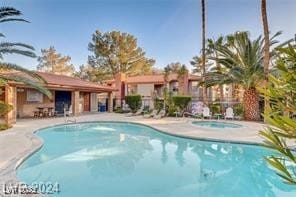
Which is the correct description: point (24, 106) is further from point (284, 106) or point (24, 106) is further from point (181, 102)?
point (284, 106)

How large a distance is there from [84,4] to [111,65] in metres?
A: 23.0

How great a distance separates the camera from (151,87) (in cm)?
3628

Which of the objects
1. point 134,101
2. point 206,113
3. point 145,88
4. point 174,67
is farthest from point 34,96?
point 174,67

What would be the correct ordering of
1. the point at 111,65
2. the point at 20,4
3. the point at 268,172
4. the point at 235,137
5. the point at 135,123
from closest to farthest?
the point at 268,172, the point at 235,137, the point at 20,4, the point at 135,123, the point at 111,65

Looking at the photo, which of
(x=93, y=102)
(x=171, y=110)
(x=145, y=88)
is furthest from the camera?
(x=145, y=88)

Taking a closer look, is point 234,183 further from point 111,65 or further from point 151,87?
point 111,65

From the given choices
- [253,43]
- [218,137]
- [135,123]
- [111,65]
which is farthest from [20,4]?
[111,65]

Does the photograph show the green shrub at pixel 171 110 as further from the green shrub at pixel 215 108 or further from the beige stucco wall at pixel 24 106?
the beige stucco wall at pixel 24 106

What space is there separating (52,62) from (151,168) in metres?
51.4

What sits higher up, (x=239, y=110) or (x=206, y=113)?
(x=239, y=110)

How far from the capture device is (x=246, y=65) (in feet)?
65.3

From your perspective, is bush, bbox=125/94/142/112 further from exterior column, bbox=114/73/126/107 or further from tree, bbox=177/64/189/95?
tree, bbox=177/64/189/95

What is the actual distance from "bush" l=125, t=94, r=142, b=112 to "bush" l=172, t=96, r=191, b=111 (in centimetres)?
440

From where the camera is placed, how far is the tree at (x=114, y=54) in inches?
1661
